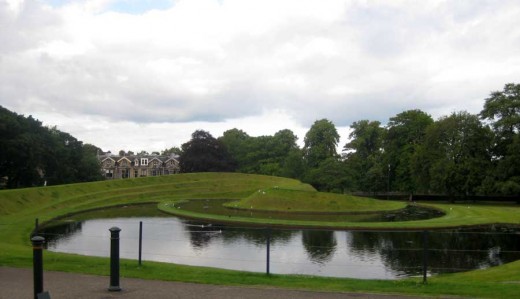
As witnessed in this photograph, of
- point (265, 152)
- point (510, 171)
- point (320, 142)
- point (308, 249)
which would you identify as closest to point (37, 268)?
point (308, 249)

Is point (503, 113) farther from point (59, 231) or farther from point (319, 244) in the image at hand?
point (59, 231)

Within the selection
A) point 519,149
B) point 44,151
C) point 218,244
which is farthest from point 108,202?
point 519,149

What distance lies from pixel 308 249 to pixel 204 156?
84.0 meters

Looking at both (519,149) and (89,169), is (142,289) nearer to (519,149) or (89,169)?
(519,149)

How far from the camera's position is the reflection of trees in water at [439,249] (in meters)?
23.0

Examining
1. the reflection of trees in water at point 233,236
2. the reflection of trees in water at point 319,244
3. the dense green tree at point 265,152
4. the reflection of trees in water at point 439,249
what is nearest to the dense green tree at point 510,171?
the reflection of trees in water at point 439,249

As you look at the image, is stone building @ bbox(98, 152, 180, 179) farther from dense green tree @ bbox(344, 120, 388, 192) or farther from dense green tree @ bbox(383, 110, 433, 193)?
dense green tree @ bbox(383, 110, 433, 193)

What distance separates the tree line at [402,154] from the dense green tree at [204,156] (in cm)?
22

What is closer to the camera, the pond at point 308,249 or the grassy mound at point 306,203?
the pond at point 308,249

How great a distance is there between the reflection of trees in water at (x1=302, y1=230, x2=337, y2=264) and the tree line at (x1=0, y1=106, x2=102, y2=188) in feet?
165

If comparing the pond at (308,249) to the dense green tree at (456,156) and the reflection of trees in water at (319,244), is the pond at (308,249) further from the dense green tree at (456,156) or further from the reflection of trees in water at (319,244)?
the dense green tree at (456,156)

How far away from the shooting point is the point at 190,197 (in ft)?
245

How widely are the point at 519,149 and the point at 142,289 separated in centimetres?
6566

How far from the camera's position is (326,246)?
92.8 feet
